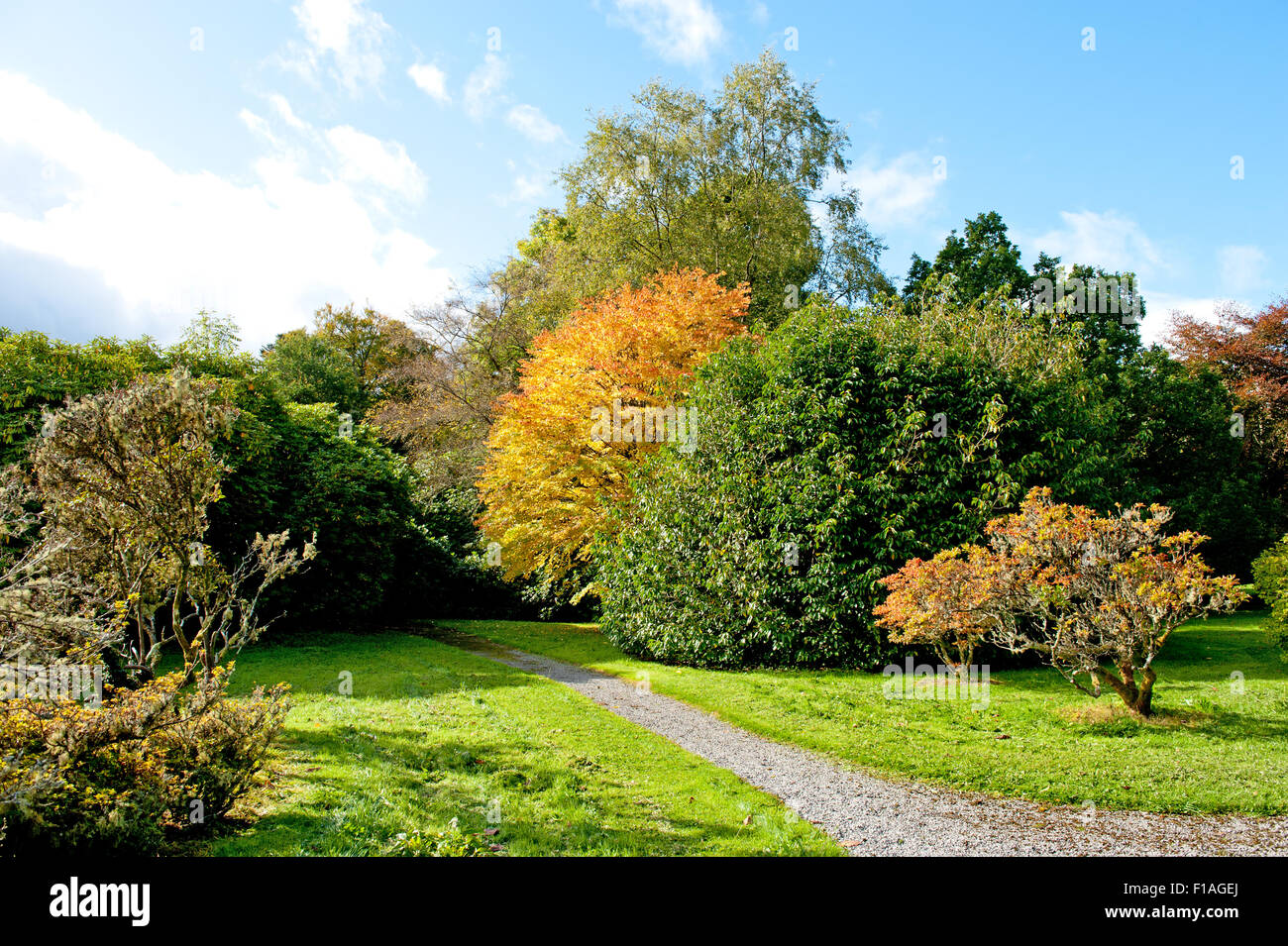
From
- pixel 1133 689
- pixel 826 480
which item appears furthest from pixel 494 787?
pixel 826 480

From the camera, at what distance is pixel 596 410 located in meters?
16.9

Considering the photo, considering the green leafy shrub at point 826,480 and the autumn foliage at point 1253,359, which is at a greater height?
the autumn foliage at point 1253,359

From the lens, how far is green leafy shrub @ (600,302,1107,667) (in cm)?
1237

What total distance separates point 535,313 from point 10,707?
84.8ft

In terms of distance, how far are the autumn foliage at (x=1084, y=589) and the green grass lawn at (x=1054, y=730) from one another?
0.72 m

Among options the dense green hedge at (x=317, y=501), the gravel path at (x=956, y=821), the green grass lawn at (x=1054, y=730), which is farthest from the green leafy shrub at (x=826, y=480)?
the dense green hedge at (x=317, y=501)

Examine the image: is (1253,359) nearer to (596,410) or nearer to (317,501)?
(596,410)

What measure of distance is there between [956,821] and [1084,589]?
344 cm

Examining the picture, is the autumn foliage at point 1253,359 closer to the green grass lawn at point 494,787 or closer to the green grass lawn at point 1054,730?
the green grass lawn at point 1054,730

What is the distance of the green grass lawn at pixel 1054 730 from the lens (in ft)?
21.4

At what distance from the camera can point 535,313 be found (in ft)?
95.9

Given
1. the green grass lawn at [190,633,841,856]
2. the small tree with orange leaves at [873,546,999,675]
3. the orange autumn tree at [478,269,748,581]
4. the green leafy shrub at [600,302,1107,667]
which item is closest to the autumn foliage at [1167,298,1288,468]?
the green leafy shrub at [600,302,1107,667]

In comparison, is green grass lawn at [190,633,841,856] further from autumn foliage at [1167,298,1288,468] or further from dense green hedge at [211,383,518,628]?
autumn foliage at [1167,298,1288,468]
